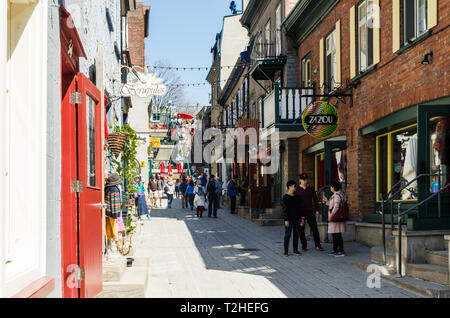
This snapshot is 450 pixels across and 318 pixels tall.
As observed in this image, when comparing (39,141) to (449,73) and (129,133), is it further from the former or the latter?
(449,73)

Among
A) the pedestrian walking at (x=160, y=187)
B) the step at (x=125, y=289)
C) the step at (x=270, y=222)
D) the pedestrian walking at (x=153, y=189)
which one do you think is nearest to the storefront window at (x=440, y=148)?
the step at (x=125, y=289)

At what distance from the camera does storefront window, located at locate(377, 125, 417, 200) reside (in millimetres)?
13031

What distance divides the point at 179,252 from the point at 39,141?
9.63 metres

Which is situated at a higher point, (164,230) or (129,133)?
(129,133)

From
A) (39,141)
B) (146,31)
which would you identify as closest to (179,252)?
(39,141)

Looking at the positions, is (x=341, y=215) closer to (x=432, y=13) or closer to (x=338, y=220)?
(x=338, y=220)

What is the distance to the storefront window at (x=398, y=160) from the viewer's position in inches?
513

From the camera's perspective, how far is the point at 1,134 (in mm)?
3906

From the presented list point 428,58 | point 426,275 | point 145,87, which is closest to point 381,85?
point 428,58

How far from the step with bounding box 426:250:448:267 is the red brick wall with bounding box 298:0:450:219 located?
2.85 m

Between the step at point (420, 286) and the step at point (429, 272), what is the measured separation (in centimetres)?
8

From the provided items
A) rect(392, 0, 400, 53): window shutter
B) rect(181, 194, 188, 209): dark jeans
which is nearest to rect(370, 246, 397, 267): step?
rect(392, 0, 400, 53): window shutter

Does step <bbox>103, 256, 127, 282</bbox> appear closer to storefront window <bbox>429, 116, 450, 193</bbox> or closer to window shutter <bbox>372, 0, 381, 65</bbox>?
storefront window <bbox>429, 116, 450, 193</bbox>
